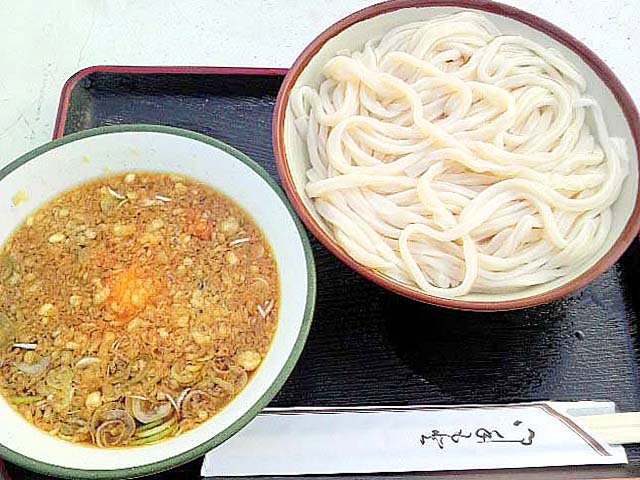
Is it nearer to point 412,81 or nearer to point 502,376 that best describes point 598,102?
point 412,81

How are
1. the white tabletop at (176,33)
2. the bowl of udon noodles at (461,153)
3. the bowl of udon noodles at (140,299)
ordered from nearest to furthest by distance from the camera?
the bowl of udon noodles at (140,299)
the bowl of udon noodles at (461,153)
the white tabletop at (176,33)

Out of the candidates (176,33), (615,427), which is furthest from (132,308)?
(176,33)

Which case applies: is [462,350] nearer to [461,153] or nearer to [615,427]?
[615,427]

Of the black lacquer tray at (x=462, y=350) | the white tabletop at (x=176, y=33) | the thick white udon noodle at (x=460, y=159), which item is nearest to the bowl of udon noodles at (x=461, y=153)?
the thick white udon noodle at (x=460, y=159)

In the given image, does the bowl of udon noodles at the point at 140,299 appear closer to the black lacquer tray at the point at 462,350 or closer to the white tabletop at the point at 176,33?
the black lacquer tray at the point at 462,350

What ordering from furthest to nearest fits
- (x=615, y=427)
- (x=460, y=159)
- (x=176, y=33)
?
(x=176, y=33) < (x=460, y=159) < (x=615, y=427)

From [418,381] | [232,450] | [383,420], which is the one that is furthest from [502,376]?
[232,450]

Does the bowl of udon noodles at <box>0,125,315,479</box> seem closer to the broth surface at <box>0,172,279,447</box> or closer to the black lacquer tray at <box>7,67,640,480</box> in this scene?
the broth surface at <box>0,172,279,447</box>
